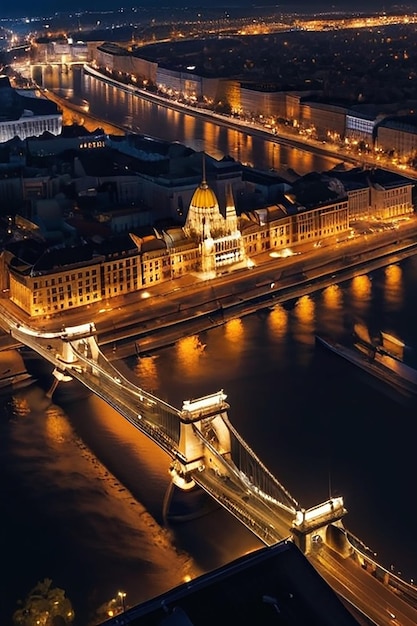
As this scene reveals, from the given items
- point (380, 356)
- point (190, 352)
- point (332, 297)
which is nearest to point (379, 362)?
point (380, 356)

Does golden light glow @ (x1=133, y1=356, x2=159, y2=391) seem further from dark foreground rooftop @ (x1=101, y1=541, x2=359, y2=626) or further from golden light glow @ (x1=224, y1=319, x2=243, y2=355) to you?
dark foreground rooftop @ (x1=101, y1=541, x2=359, y2=626)

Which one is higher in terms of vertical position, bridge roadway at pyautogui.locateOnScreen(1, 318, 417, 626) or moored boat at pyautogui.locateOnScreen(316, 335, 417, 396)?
bridge roadway at pyautogui.locateOnScreen(1, 318, 417, 626)

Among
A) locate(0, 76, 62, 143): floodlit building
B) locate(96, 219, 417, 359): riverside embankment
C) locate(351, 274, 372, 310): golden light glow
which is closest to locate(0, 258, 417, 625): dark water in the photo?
locate(96, 219, 417, 359): riverside embankment

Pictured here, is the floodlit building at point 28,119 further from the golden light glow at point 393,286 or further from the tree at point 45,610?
the tree at point 45,610

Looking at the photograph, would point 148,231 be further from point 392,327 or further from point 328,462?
point 328,462

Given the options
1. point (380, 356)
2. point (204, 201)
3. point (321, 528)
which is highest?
point (204, 201)

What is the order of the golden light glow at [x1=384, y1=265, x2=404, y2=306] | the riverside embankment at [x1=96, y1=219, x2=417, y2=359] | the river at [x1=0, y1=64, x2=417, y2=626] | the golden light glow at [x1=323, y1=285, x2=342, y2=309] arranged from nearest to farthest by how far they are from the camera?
1. the river at [x1=0, y1=64, x2=417, y2=626]
2. the riverside embankment at [x1=96, y1=219, x2=417, y2=359]
3. the golden light glow at [x1=323, y1=285, x2=342, y2=309]
4. the golden light glow at [x1=384, y1=265, x2=404, y2=306]

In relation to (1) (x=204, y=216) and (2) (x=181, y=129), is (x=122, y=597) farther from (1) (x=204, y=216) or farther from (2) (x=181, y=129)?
(2) (x=181, y=129)
